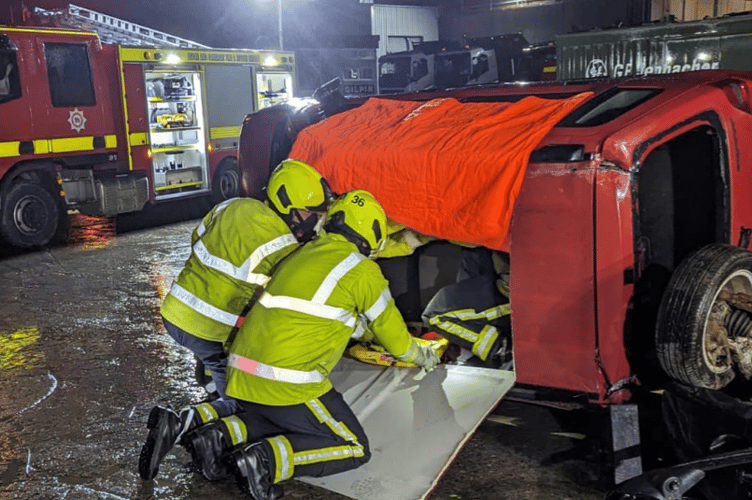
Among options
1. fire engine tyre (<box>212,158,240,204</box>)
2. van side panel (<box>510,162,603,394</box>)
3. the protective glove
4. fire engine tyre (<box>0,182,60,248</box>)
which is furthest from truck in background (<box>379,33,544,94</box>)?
van side panel (<box>510,162,603,394</box>)

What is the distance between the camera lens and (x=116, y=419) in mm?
4555

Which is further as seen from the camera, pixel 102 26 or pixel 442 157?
pixel 102 26

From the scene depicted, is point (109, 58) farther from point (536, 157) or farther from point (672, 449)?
point (672, 449)

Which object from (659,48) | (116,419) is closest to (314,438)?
(116,419)

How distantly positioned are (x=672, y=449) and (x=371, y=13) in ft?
92.4

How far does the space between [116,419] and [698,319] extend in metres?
3.12

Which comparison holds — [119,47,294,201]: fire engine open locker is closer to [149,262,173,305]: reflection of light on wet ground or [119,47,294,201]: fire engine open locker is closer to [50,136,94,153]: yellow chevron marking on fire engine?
[50,136,94,153]: yellow chevron marking on fire engine

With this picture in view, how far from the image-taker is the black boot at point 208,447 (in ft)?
11.7

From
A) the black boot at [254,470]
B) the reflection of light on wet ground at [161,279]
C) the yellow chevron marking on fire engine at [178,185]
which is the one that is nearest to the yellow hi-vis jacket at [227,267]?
the black boot at [254,470]

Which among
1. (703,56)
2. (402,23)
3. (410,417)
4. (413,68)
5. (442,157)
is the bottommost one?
(410,417)

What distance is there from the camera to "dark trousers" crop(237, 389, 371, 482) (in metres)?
3.46

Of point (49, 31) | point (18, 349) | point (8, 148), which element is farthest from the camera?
point (49, 31)

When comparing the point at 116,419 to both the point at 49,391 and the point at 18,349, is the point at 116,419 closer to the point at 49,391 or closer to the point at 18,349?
the point at 49,391

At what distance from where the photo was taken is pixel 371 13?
29828 mm
